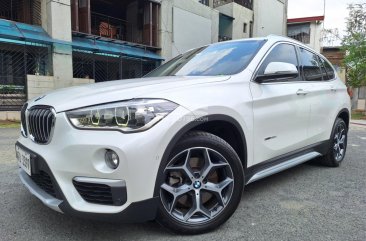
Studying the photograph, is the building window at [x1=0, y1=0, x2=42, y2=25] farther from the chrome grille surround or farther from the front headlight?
the front headlight

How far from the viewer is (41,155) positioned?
2332mm

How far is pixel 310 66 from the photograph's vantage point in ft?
13.7

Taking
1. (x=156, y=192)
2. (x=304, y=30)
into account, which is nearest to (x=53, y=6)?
(x=156, y=192)

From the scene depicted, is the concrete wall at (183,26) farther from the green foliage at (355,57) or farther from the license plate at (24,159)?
the license plate at (24,159)

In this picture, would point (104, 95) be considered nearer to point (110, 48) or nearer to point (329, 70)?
point (329, 70)

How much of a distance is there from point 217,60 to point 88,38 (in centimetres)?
1261

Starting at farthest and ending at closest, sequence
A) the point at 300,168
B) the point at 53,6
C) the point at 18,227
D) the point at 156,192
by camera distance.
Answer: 1. the point at 53,6
2. the point at 300,168
3. the point at 18,227
4. the point at 156,192

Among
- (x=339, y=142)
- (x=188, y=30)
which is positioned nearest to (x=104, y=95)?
(x=339, y=142)

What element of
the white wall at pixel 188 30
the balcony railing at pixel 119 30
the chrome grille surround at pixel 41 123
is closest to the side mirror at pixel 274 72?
the chrome grille surround at pixel 41 123

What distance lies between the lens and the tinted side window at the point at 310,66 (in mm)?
4008

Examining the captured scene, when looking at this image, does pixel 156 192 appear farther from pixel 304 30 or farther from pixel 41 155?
pixel 304 30

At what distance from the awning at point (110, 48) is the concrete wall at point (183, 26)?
1.30 meters

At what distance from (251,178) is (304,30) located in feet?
113

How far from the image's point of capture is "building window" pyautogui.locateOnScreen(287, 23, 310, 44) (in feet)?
109
